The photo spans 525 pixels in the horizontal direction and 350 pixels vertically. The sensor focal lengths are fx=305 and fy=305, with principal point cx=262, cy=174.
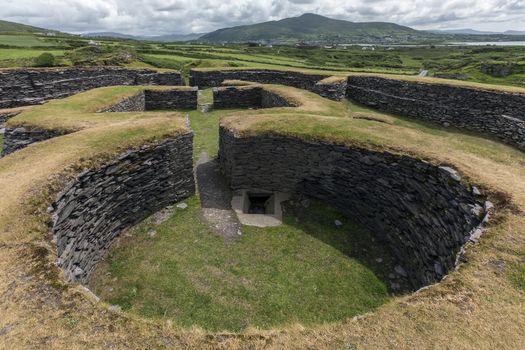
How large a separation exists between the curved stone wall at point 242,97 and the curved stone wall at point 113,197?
50.6 feet

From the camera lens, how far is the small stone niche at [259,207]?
13.1m

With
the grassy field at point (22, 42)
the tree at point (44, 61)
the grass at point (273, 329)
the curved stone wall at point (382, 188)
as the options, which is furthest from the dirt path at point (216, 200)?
the grassy field at point (22, 42)

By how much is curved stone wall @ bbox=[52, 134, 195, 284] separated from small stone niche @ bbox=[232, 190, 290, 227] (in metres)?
2.39

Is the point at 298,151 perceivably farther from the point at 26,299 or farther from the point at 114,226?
the point at 26,299

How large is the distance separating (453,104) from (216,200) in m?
20.1

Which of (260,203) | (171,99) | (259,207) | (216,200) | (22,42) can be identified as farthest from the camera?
(22,42)

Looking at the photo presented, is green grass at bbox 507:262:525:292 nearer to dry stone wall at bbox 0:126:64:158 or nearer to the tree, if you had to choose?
dry stone wall at bbox 0:126:64:158

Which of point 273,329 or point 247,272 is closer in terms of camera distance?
point 273,329

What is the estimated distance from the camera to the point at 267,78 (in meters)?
34.8

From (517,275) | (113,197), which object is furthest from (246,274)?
(517,275)

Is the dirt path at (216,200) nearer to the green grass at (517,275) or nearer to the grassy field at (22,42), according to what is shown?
the green grass at (517,275)

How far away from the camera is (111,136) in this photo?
40.8ft

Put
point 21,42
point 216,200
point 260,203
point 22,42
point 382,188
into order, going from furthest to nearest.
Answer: point 22,42
point 21,42
point 260,203
point 216,200
point 382,188

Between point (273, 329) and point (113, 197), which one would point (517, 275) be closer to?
point (273, 329)
